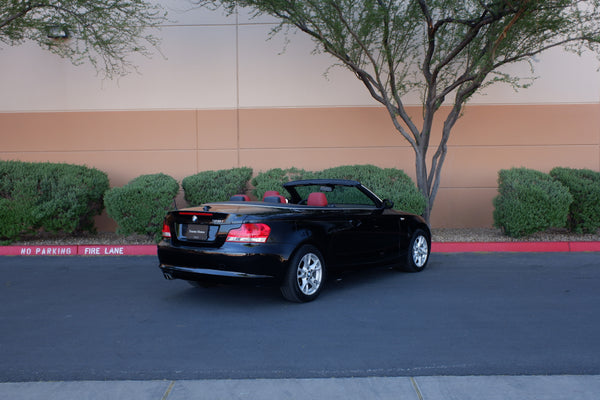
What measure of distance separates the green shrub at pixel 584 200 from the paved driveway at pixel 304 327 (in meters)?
3.27

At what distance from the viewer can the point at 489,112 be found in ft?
42.5

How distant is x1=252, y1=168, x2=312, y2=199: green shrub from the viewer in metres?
10.9

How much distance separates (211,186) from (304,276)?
220 inches

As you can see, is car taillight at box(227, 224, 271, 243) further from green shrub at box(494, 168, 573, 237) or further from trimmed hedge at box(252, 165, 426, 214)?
green shrub at box(494, 168, 573, 237)

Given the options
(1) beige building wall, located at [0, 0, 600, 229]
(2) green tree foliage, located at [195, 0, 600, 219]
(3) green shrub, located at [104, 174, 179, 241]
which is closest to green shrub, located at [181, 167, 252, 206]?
(3) green shrub, located at [104, 174, 179, 241]

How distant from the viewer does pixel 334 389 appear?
3.68 m

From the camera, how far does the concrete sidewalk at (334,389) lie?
3568 mm

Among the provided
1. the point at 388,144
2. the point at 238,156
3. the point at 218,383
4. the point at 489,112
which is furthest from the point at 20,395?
the point at 489,112

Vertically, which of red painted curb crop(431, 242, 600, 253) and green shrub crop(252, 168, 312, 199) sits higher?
green shrub crop(252, 168, 312, 199)

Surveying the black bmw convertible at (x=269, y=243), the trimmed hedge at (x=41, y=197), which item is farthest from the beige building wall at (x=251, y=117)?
the black bmw convertible at (x=269, y=243)

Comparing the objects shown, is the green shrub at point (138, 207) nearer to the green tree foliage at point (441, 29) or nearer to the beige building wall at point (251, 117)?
the beige building wall at point (251, 117)

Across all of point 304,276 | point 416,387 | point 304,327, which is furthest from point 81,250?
point 416,387

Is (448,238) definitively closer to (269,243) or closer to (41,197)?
(269,243)

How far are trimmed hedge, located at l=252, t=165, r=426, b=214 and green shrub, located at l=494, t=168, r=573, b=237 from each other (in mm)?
1707
